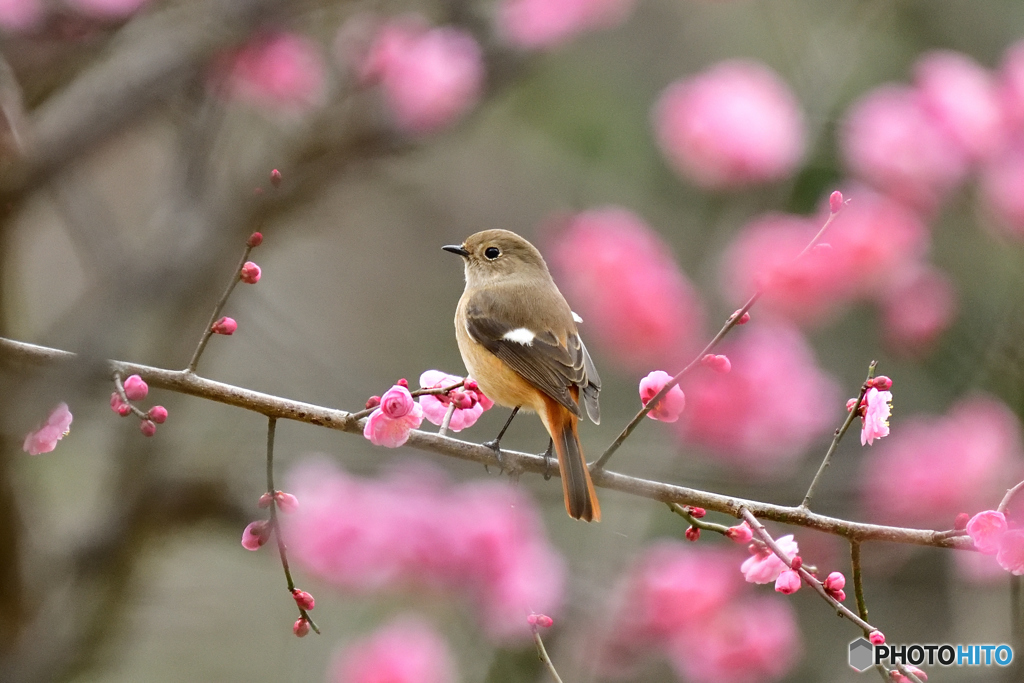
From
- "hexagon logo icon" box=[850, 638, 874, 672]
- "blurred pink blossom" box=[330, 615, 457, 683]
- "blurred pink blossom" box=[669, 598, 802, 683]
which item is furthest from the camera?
"blurred pink blossom" box=[669, 598, 802, 683]

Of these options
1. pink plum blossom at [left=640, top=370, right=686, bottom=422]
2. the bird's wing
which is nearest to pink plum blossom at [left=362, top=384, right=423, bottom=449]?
pink plum blossom at [left=640, top=370, right=686, bottom=422]

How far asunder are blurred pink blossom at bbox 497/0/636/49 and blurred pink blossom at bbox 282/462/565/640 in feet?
6.72

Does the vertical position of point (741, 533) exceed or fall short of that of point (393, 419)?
it falls short

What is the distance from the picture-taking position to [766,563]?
2.23 m

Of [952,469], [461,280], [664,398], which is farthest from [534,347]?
[461,280]

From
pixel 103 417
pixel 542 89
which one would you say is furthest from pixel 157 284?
pixel 542 89

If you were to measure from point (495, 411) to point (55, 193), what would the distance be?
318 centimetres

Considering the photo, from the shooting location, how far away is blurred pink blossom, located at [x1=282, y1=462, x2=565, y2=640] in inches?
149

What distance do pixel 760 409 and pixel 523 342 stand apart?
1619 mm

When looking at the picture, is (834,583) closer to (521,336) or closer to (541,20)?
(521,336)

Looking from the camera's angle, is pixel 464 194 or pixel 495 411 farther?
pixel 464 194

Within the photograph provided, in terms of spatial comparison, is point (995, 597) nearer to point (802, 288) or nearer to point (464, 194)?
point (802, 288)

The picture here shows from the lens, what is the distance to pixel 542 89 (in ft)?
19.9

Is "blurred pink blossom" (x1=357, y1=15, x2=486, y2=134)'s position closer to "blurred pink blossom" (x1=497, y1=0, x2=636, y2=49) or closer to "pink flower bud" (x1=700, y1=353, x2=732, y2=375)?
"blurred pink blossom" (x1=497, y1=0, x2=636, y2=49)
